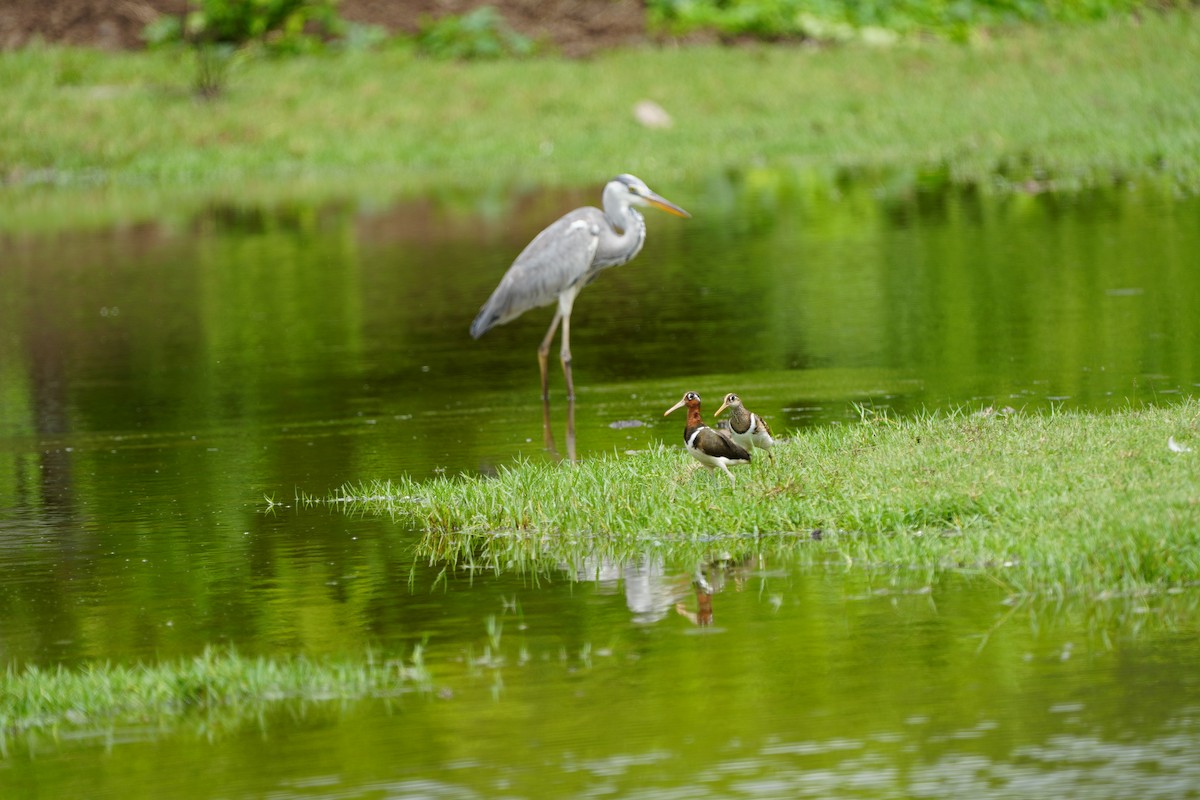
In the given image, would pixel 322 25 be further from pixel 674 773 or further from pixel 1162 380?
pixel 674 773

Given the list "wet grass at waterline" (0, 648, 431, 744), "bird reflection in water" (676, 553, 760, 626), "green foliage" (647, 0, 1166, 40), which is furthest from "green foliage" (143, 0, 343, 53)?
"wet grass at waterline" (0, 648, 431, 744)

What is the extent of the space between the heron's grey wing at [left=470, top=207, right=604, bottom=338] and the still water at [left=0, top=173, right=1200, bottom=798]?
73 centimetres

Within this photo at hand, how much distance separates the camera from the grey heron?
14.5 meters

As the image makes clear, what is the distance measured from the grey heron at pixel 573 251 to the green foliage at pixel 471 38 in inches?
1029

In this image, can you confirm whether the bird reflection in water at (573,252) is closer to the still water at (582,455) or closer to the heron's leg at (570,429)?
the heron's leg at (570,429)

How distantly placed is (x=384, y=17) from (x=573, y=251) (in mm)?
29368

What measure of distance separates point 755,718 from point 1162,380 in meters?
7.10

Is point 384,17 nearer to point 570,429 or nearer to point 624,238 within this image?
point 624,238

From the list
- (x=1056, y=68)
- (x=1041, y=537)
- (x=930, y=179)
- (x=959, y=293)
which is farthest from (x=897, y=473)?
(x=1056, y=68)

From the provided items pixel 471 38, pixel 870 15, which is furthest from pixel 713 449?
pixel 870 15

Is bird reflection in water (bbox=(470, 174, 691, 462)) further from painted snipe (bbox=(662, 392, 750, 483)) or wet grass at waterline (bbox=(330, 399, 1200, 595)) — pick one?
painted snipe (bbox=(662, 392, 750, 483))

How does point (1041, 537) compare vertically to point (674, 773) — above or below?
above

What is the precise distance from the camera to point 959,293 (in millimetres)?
17797

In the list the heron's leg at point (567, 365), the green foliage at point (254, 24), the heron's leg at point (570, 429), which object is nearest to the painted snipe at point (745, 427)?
the heron's leg at point (570, 429)
